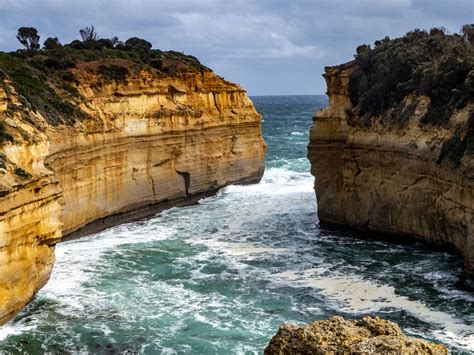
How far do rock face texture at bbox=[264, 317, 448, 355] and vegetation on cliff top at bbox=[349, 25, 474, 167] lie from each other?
46.4ft

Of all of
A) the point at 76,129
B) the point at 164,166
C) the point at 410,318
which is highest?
the point at 76,129

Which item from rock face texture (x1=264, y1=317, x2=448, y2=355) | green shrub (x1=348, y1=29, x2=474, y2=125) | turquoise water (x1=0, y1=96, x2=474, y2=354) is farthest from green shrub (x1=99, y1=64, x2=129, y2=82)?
rock face texture (x1=264, y1=317, x2=448, y2=355)

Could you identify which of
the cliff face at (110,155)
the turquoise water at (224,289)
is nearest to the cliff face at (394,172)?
the turquoise water at (224,289)

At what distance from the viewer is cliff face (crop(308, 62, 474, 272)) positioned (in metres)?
21.4

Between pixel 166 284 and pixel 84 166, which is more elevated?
pixel 84 166

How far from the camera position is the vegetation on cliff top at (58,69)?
27277 millimetres

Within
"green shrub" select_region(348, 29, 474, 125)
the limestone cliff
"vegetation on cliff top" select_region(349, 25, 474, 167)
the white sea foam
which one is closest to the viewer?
the white sea foam

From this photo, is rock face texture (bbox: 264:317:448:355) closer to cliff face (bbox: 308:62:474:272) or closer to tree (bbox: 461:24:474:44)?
cliff face (bbox: 308:62:474:272)

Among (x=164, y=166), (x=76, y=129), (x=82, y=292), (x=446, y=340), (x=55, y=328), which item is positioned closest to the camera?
(x=446, y=340)

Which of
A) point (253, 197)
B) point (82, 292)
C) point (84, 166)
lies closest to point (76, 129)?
point (84, 166)

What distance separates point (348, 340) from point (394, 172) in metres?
18.3

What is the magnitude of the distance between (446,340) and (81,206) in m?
17.1

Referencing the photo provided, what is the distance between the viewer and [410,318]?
1742cm

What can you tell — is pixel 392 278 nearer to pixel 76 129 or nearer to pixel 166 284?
pixel 166 284
